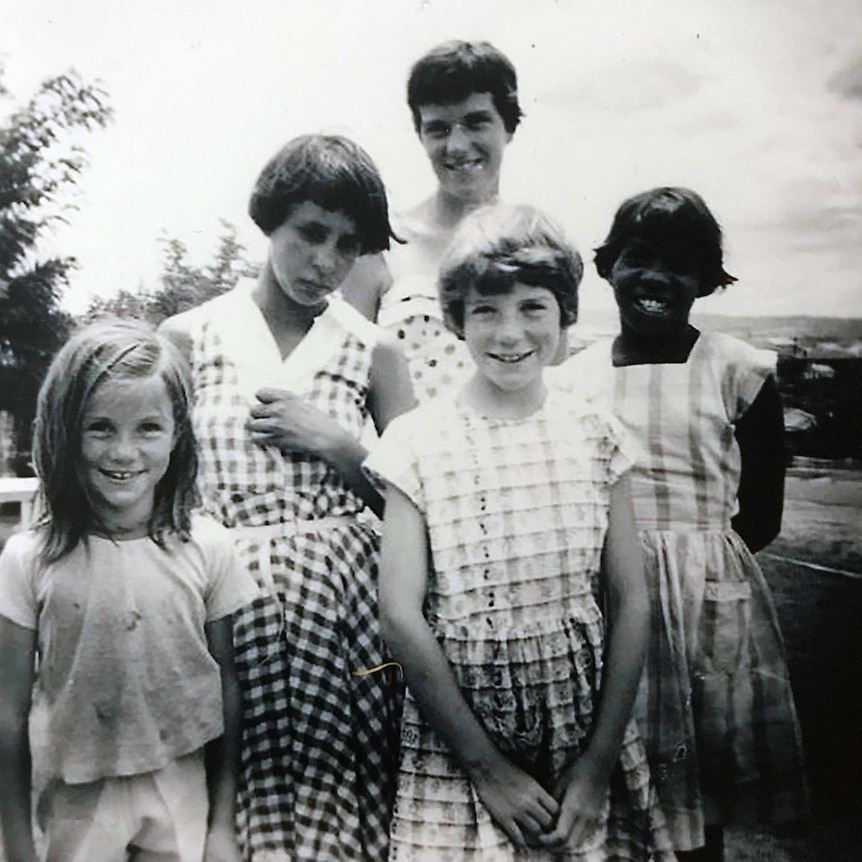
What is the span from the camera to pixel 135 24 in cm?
171

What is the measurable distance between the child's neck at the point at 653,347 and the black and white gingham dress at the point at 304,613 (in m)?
0.38

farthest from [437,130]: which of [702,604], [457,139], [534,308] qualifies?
[702,604]

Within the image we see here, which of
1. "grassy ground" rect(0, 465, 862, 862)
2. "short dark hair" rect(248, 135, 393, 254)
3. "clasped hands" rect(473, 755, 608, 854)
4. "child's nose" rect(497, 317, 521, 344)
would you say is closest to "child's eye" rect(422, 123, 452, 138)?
"short dark hair" rect(248, 135, 393, 254)

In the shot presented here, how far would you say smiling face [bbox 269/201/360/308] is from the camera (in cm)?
156

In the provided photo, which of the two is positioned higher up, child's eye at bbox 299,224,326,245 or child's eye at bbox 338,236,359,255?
child's eye at bbox 299,224,326,245

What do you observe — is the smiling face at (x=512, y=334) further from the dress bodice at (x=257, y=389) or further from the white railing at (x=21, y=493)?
the white railing at (x=21, y=493)

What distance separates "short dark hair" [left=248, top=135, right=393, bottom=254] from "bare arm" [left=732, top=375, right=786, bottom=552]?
2.03ft

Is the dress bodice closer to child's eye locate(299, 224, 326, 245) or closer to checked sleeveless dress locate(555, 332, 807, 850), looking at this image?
child's eye locate(299, 224, 326, 245)

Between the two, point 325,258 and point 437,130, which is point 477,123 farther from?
point 325,258

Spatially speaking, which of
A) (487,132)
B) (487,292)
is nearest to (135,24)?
(487,132)

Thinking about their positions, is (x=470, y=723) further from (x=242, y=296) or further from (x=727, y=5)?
(x=727, y=5)

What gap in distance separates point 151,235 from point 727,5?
974 millimetres

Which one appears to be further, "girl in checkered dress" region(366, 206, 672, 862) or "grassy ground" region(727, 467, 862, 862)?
"grassy ground" region(727, 467, 862, 862)

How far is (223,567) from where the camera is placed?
156cm
